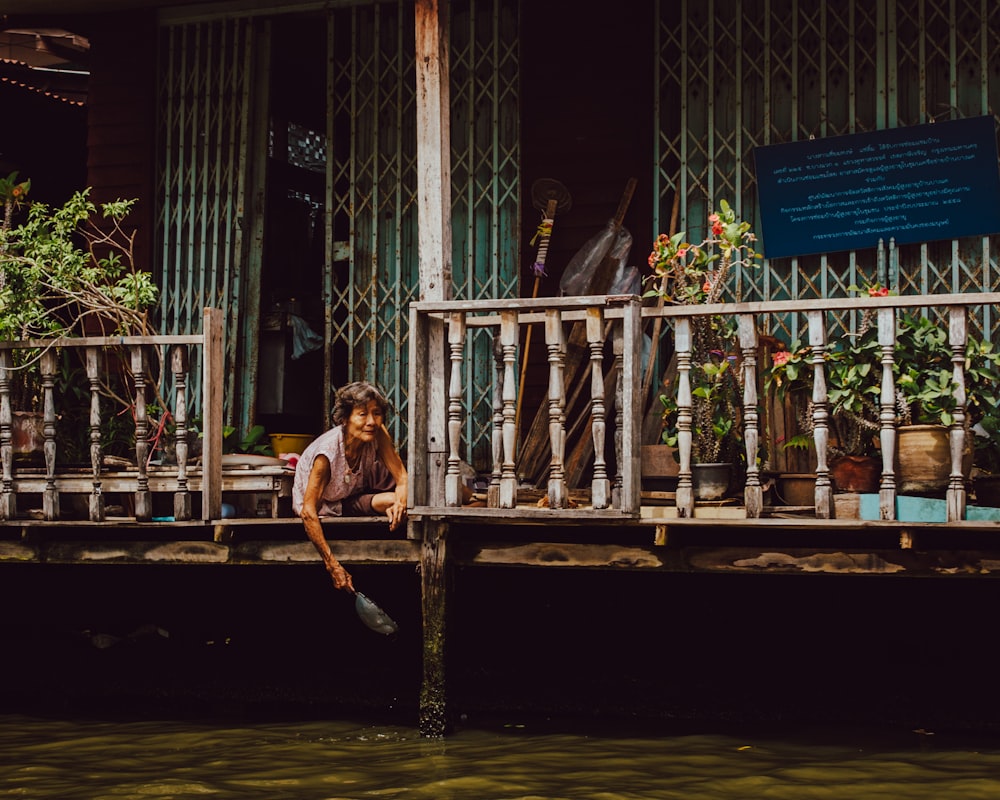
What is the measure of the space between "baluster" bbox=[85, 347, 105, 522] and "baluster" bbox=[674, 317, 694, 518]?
325 cm

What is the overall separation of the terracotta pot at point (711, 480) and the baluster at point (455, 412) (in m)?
1.28

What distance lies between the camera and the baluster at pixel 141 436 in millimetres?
7184

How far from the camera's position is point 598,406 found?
21.1ft

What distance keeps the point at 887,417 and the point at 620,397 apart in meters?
1.32

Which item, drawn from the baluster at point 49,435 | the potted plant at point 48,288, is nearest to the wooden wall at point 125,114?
the potted plant at point 48,288

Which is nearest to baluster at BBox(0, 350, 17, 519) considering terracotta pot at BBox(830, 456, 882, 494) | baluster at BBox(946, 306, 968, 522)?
terracotta pot at BBox(830, 456, 882, 494)

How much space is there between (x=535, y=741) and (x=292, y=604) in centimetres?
230

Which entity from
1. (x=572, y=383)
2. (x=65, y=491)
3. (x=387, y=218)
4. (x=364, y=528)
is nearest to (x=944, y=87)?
(x=572, y=383)

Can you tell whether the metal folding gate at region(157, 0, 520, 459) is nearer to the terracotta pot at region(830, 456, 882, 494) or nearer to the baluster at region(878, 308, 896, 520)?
the terracotta pot at region(830, 456, 882, 494)

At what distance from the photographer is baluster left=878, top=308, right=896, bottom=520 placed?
243 inches

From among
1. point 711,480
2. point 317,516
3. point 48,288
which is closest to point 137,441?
point 317,516

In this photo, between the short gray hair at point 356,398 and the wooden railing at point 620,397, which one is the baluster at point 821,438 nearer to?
the wooden railing at point 620,397

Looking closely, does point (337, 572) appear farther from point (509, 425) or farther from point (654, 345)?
point (654, 345)

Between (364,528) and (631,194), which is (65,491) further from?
(631,194)
